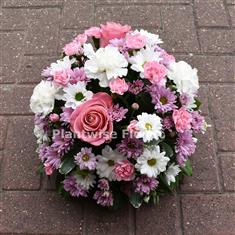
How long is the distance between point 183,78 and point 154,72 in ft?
0.49

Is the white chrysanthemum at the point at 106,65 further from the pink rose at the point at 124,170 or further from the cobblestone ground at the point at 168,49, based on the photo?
the cobblestone ground at the point at 168,49

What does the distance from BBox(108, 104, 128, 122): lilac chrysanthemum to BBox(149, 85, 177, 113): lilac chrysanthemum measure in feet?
0.42

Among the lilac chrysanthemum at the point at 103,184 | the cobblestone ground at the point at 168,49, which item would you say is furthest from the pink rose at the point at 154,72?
the cobblestone ground at the point at 168,49

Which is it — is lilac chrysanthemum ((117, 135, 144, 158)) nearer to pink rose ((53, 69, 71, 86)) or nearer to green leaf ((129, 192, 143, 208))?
green leaf ((129, 192, 143, 208))

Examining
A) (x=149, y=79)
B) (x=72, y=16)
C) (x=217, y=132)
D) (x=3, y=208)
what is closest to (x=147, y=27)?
(x=72, y=16)

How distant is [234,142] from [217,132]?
101 millimetres

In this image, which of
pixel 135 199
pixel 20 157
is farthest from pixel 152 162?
pixel 20 157

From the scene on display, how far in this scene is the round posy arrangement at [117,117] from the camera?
1.83 metres

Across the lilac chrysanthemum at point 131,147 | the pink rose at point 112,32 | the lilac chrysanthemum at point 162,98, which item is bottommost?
the lilac chrysanthemum at point 131,147

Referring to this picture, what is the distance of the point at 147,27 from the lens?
290cm

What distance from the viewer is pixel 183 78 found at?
6.32 feet

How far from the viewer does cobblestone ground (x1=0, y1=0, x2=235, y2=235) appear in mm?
2100

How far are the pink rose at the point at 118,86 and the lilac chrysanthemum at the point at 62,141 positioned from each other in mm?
264

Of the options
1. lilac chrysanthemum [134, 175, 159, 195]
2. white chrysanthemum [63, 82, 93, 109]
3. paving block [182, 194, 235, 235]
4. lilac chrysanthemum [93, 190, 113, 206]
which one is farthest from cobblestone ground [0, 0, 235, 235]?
white chrysanthemum [63, 82, 93, 109]
